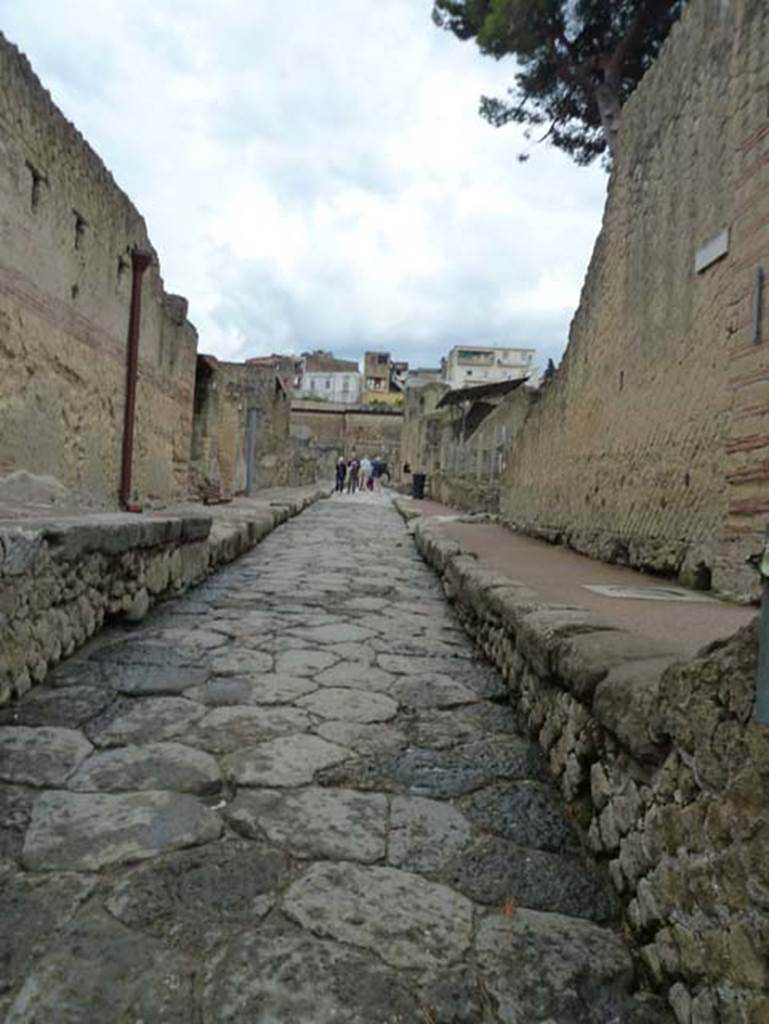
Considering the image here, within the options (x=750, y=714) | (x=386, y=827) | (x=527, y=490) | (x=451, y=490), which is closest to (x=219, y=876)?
(x=386, y=827)

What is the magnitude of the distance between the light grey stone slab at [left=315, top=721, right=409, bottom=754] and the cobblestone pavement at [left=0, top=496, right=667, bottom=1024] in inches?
0.5

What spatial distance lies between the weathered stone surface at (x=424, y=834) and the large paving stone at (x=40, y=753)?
1.02 metres

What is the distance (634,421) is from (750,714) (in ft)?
17.0

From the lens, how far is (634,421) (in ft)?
19.4

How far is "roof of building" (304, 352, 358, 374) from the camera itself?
74062 mm

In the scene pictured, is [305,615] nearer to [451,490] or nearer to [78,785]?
[78,785]

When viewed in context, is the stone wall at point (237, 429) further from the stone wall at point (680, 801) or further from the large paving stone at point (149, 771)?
the stone wall at point (680, 801)

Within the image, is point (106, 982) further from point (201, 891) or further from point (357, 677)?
point (357, 677)

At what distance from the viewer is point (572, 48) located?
13.3 m

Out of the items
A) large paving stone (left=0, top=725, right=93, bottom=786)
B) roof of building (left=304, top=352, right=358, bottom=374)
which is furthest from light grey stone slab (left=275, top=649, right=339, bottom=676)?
roof of building (left=304, top=352, right=358, bottom=374)

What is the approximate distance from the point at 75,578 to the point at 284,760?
59.7 inches

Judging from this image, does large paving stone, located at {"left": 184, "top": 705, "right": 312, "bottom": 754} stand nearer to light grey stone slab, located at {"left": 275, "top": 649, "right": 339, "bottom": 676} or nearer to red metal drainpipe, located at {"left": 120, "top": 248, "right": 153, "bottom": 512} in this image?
light grey stone slab, located at {"left": 275, "top": 649, "right": 339, "bottom": 676}

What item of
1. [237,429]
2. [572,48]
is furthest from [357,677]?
[572,48]

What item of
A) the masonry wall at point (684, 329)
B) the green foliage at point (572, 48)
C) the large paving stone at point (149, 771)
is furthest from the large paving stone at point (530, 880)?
the green foliage at point (572, 48)
